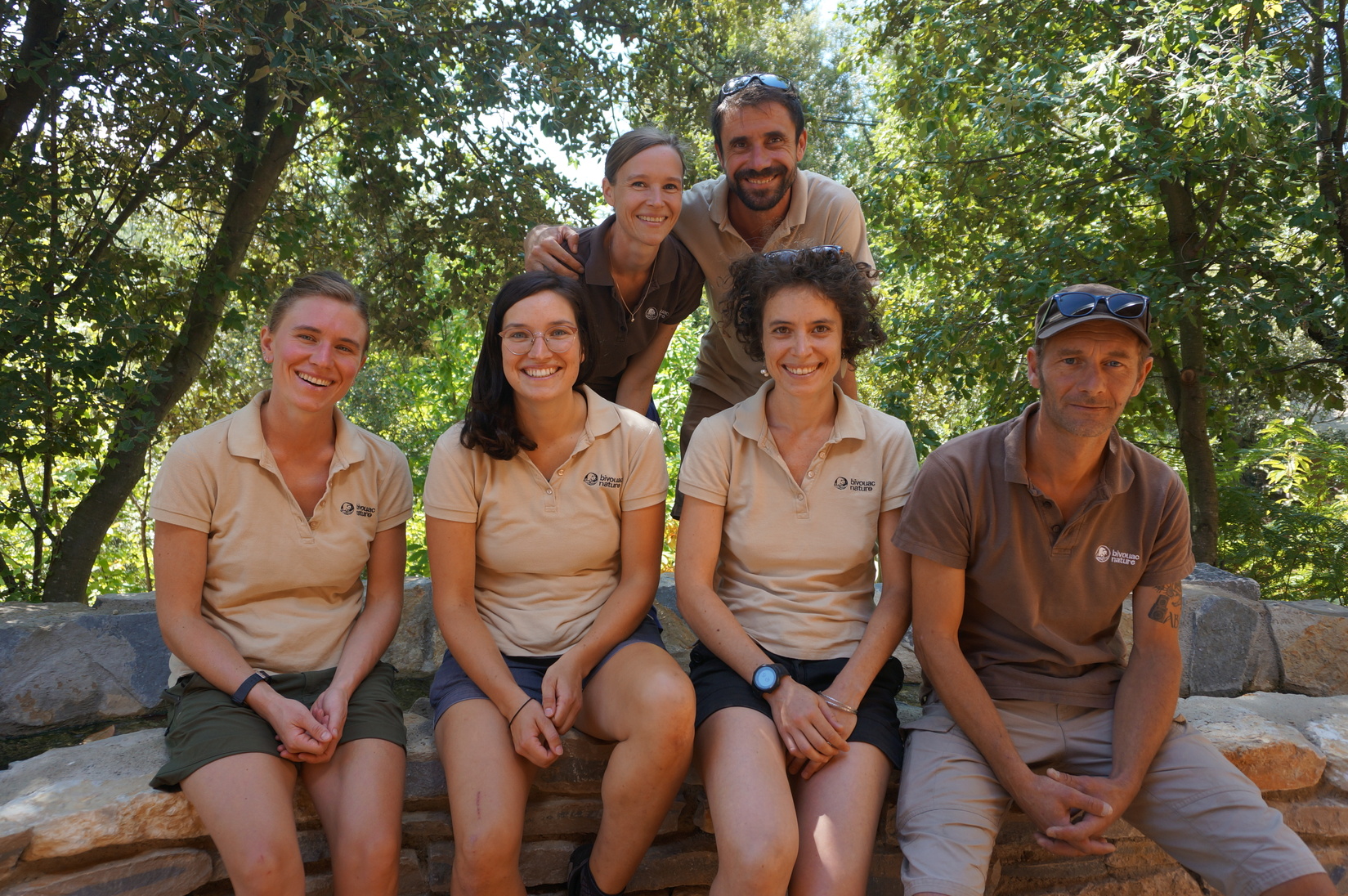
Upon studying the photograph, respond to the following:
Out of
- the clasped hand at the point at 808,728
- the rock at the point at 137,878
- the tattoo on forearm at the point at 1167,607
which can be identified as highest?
the tattoo on forearm at the point at 1167,607

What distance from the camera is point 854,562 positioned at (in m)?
2.35

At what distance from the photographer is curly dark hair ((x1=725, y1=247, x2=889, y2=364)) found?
243cm

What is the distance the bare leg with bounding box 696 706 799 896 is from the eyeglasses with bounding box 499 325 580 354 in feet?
3.20

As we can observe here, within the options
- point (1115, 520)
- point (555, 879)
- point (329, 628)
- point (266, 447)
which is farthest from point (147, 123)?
point (1115, 520)

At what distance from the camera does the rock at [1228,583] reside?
3654mm

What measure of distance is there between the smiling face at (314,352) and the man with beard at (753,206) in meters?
0.68

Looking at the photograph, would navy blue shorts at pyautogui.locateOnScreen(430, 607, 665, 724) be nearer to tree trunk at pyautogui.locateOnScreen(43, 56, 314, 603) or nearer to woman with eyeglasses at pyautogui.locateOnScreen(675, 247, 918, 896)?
woman with eyeglasses at pyautogui.locateOnScreen(675, 247, 918, 896)

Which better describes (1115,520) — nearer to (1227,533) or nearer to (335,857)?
(335,857)

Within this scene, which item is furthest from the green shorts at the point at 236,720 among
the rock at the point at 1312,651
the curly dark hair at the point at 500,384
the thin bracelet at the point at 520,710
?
the rock at the point at 1312,651

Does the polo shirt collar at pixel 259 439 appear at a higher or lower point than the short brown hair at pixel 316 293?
lower

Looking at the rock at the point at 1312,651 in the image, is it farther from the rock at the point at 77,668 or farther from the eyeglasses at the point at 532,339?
the rock at the point at 77,668

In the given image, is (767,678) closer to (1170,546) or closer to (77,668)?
(1170,546)

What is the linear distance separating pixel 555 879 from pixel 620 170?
198 centimetres

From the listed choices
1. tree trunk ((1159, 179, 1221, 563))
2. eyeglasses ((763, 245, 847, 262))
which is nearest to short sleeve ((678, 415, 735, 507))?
eyeglasses ((763, 245, 847, 262))
